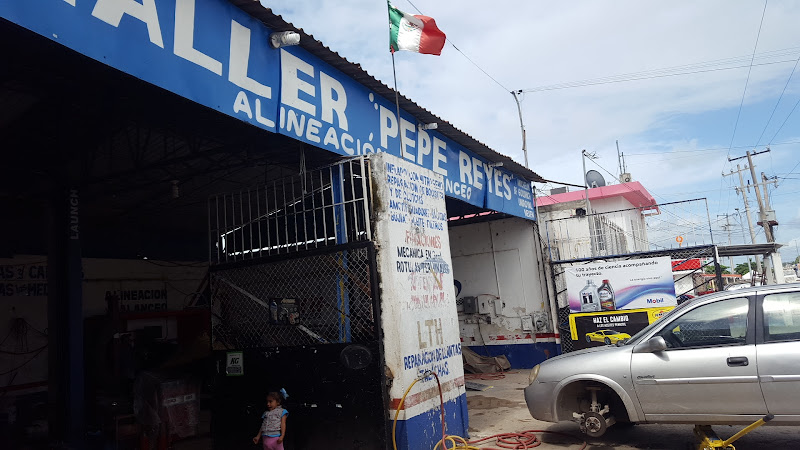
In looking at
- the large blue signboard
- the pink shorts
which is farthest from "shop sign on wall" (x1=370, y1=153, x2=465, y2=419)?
the pink shorts

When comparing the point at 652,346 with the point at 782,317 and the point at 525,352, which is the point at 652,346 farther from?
the point at 525,352

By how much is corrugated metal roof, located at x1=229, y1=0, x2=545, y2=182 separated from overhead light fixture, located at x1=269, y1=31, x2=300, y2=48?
10 centimetres

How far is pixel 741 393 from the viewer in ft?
17.1

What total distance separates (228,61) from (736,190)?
41.2m

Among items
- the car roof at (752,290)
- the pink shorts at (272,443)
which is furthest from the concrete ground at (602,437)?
the car roof at (752,290)

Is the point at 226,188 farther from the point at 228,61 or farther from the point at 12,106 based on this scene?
the point at 228,61

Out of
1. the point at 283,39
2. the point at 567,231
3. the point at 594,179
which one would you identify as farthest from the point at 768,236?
the point at 283,39

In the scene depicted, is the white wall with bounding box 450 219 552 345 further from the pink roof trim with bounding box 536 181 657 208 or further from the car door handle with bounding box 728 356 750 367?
the car door handle with bounding box 728 356 750 367

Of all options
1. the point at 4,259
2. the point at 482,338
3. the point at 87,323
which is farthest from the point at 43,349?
the point at 482,338

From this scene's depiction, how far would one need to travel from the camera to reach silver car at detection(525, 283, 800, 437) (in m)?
→ 5.11

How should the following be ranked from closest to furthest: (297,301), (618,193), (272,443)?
1. (272,443)
2. (297,301)
3. (618,193)

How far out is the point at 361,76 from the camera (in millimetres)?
6938

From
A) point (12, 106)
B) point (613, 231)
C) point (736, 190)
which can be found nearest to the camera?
point (12, 106)

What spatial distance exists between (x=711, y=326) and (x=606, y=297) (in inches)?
259
